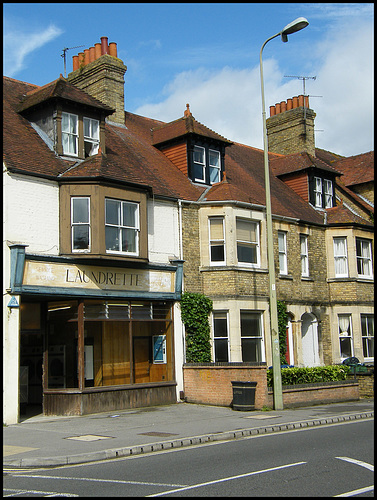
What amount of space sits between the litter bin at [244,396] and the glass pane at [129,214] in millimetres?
6124

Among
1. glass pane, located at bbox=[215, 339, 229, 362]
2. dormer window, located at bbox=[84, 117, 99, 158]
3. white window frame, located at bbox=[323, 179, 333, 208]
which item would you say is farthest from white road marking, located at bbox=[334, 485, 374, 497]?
white window frame, located at bbox=[323, 179, 333, 208]

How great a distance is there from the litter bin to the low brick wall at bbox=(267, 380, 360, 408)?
66 centimetres

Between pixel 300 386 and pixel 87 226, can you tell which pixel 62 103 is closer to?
pixel 87 226

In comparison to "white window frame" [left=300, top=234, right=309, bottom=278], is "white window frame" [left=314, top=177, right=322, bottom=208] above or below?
above

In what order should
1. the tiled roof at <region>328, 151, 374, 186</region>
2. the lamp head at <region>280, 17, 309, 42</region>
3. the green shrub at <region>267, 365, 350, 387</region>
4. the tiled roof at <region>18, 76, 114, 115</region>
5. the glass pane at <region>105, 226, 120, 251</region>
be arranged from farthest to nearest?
the tiled roof at <region>328, 151, 374, 186</region> < the tiled roof at <region>18, 76, 114, 115</region> < the green shrub at <region>267, 365, 350, 387</region> < the glass pane at <region>105, 226, 120, 251</region> < the lamp head at <region>280, 17, 309, 42</region>

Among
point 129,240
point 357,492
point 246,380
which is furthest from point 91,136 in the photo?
point 357,492

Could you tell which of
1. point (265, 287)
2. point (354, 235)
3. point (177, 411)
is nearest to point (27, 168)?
point (177, 411)

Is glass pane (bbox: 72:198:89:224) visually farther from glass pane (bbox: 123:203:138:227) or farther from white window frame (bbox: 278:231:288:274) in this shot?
white window frame (bbox: 278:231:288:274)

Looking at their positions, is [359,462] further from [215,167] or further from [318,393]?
[215,167]

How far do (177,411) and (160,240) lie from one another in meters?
6.09

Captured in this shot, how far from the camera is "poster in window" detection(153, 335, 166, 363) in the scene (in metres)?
21.5

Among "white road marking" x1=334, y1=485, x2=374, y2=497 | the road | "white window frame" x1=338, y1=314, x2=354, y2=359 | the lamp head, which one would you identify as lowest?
Result: the road

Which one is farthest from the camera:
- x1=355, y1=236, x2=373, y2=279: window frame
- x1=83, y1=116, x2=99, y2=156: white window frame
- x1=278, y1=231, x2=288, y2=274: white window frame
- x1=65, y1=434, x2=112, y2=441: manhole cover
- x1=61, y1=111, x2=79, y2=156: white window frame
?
x1=355, y1=236, x2=373, y2=279: window frame

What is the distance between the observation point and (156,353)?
21469 millimetres
